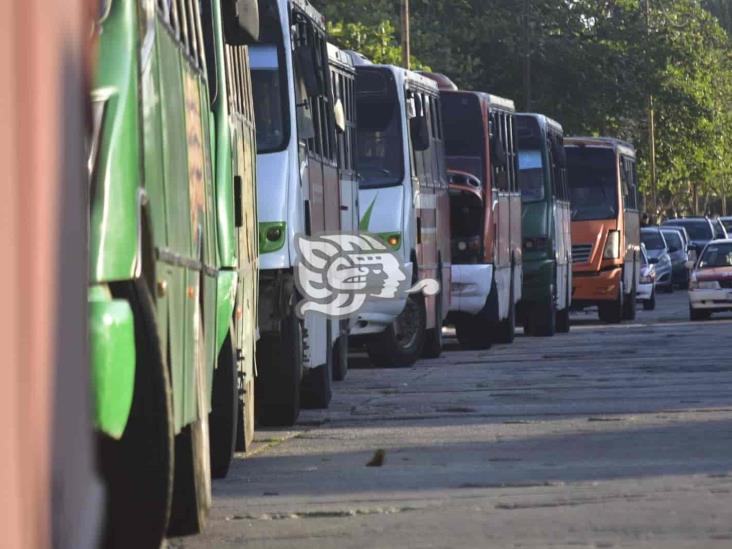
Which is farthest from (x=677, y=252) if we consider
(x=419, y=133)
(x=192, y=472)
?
(x=192, y=472)

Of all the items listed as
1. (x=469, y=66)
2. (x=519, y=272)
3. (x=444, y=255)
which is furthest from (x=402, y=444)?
(x=469, y=66)

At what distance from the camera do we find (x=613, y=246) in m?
36.2

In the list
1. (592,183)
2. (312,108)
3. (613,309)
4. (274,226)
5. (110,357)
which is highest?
→ (592,183)

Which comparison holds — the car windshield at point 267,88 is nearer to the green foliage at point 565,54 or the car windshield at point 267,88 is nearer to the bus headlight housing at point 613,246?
the bus headlight housing at point 613,246

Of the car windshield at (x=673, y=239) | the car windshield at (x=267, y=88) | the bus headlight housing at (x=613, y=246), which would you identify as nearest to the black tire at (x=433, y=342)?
the car windshield at (x=267, y=88)

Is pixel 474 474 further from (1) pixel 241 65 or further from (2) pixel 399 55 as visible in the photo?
(2) pixel 399 55

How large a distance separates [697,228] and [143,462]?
61555 millimetres

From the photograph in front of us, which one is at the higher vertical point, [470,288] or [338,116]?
[338,116]

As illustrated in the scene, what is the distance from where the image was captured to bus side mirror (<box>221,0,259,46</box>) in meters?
10.4

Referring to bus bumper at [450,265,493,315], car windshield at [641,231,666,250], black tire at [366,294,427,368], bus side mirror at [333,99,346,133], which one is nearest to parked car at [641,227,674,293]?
car windshield at [641,231,666,250]

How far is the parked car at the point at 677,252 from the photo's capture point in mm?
59000

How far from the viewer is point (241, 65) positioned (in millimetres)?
13195

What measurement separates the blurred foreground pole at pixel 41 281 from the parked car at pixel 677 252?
179 feet

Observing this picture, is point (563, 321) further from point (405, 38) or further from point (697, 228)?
point (697, 228)
